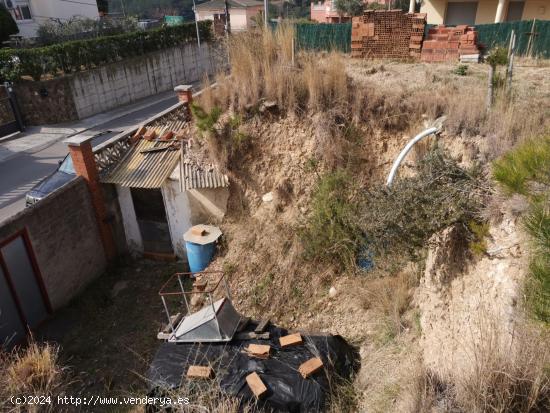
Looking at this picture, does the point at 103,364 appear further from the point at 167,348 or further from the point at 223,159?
the point at 223,159

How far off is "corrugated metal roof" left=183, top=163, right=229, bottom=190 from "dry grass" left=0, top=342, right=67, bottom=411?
13.7ft

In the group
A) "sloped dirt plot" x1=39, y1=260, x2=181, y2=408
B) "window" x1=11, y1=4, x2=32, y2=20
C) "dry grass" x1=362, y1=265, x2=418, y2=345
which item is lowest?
"sloped dirt plot" x1=39, y1=260, x2=181, y2=408

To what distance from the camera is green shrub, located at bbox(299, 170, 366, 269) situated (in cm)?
725

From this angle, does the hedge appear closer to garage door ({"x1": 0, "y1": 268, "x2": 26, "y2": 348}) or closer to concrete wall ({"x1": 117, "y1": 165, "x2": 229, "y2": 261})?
concrete wall ({"x1": 117, "y1": 165, "x2": 229, "y2": 261})

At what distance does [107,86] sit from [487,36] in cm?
1671

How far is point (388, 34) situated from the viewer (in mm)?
12273

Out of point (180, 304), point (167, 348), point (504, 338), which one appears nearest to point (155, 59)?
point (180, 304)

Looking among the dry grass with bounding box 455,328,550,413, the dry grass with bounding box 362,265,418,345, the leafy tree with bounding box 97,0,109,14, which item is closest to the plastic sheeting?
the dry grass with bounding box 362,265,418,345

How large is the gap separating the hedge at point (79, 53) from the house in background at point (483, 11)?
14.8 meters

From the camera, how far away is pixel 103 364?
25.1 ft

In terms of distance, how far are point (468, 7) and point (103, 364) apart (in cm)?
2436

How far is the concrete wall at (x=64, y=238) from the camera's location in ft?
27.2

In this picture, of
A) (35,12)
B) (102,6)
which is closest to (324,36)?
(35,12)

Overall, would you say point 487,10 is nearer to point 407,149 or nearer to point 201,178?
point 407,149
